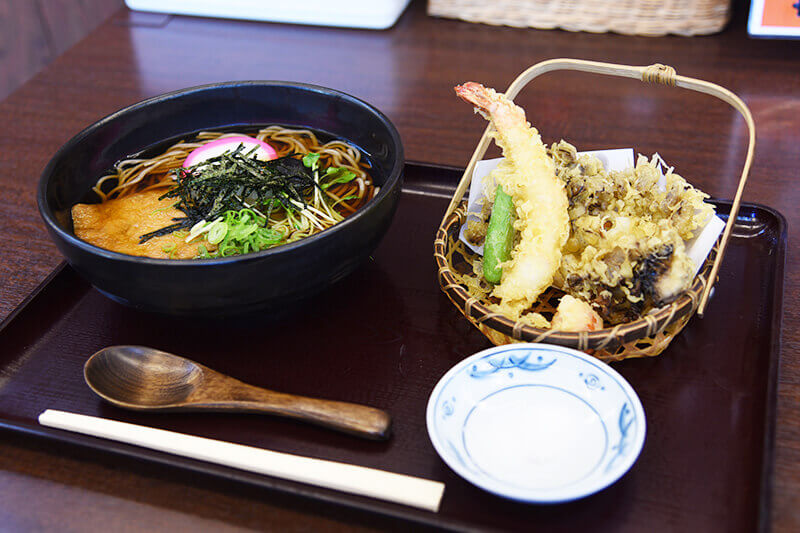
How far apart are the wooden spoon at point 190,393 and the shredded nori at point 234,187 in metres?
0.27

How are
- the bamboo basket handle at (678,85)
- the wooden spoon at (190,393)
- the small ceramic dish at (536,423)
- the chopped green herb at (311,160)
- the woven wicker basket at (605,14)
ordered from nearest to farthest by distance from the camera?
the small ceramic dish at (536,423), the wooden spoon at (190,393), the bamboo basket handle at (678,85), the chopped green herb at (311,160), the woven wicker basket at (605,14)

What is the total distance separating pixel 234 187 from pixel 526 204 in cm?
58

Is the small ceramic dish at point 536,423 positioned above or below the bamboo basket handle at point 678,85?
below

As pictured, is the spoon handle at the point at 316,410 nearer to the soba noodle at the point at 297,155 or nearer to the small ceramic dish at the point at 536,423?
the small ceramic dish at the point at 536,423

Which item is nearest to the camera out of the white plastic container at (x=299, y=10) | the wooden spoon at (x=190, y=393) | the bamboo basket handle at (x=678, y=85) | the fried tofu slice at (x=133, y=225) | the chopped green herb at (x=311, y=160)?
the wooden spoon at (x=190, y=393)

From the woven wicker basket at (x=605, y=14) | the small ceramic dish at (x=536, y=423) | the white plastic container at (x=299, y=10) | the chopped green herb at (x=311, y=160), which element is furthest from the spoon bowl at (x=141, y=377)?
the woven wicker basket at (x=605, y=14)

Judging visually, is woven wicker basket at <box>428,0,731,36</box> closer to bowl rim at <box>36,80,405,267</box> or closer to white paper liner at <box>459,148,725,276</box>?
white paper liner at <box>459,148,725,276</box>

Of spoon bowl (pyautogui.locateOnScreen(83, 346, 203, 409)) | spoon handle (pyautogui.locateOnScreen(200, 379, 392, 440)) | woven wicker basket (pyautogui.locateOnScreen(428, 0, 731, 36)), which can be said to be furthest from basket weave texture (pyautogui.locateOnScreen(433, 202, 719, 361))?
woven wicker basket (pyautogui.locateOnScreen(428, 0, 731, 36))

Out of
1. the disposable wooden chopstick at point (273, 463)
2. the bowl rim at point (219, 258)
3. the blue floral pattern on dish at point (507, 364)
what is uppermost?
the bowl rim at point (219, 258)

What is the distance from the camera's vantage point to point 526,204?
1239 millimetres

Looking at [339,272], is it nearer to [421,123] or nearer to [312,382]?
[312,382]

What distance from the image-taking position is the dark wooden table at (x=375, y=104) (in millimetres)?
968

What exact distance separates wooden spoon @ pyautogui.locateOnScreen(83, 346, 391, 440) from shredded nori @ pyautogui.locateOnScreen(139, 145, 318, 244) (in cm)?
27

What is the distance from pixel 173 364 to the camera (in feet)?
3.69
